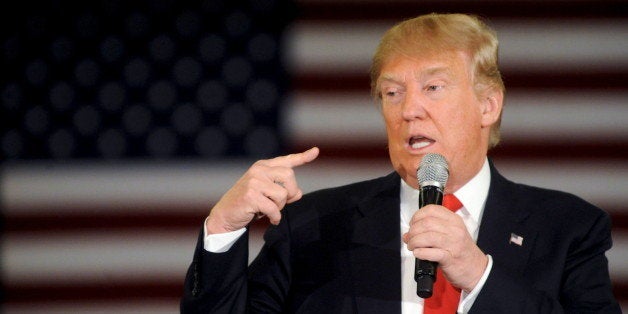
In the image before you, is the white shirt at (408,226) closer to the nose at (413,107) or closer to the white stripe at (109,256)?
the nose at (413,107)

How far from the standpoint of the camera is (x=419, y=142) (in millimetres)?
1675

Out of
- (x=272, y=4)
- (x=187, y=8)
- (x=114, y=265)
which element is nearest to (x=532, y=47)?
(x=272, y=4)

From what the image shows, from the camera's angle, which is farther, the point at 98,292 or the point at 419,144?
the point at 98,292

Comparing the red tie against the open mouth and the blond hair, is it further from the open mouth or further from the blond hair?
the blond hair

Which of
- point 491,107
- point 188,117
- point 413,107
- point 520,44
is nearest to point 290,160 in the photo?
point 413,107

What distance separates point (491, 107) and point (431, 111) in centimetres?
21

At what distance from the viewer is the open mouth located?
5.46 feet

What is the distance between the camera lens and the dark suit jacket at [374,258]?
5.13ft

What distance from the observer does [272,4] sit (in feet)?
9.84

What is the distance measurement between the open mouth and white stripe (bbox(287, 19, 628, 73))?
1358 millimetres

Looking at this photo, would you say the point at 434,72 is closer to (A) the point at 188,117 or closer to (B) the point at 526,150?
(B) the point at 526,150

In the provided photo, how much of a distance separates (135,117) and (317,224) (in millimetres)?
1445

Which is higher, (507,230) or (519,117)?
(519,117)

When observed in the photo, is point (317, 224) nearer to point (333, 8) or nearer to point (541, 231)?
point (541, 231)
